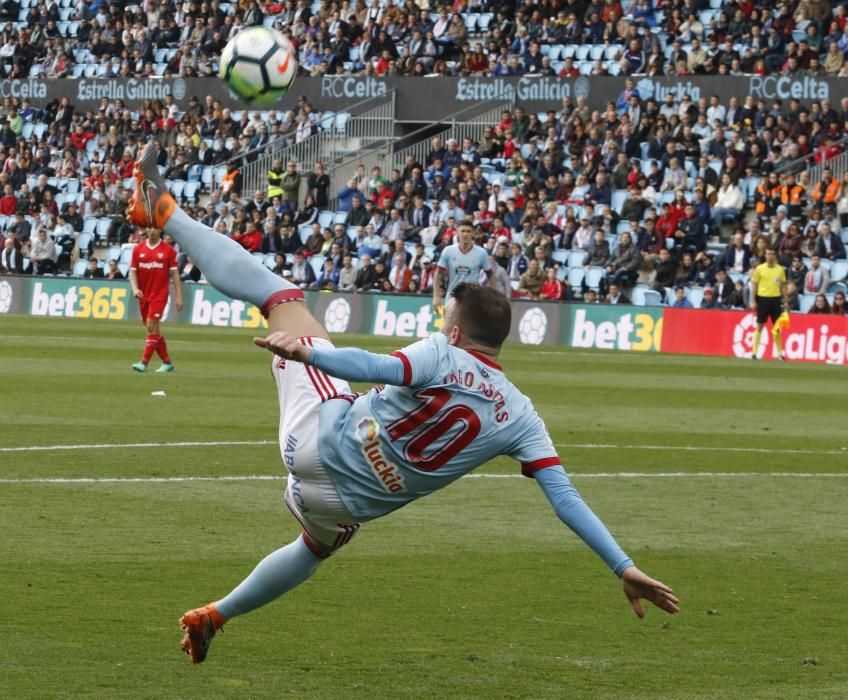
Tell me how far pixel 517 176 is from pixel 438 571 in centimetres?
2929

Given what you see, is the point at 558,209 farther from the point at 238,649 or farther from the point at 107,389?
the point at 238,649

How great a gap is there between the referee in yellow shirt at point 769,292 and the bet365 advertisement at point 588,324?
773mm

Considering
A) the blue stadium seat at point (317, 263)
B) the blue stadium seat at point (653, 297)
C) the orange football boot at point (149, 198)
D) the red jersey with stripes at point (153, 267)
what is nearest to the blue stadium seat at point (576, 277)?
the blue stadium seat at point (653, 297)

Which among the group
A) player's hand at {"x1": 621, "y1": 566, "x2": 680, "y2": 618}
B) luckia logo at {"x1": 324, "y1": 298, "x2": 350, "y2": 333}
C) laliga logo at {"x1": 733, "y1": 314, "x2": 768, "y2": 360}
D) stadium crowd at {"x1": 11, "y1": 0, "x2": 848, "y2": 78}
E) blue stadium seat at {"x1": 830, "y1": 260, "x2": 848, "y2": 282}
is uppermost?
stadium crowd at {"x1": 11, "y1": 0, "x2": 848, "y2": 78}

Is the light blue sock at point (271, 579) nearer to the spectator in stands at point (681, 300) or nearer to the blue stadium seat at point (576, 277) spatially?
the spectator in stands at point (681, 300)

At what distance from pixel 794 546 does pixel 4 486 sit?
5301 mm

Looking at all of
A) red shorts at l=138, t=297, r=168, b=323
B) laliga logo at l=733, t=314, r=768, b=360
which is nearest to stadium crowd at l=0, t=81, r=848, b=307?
laliga logo at l=733, t=314, r=768, b=360

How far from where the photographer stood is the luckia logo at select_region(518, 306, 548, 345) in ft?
108

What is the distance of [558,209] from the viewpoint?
119 ft

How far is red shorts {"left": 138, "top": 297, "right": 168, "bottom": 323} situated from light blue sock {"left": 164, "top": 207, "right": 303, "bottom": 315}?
584 inches

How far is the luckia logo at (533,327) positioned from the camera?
32781 millimetres

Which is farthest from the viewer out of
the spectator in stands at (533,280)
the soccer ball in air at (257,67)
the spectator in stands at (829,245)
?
the spectator in stands at (533,280)

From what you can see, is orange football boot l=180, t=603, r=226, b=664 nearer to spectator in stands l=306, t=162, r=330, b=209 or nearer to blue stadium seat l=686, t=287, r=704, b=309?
blue stadium seat l=686, t=287, r=704, b=309

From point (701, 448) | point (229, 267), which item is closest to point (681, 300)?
point (701, 448)
